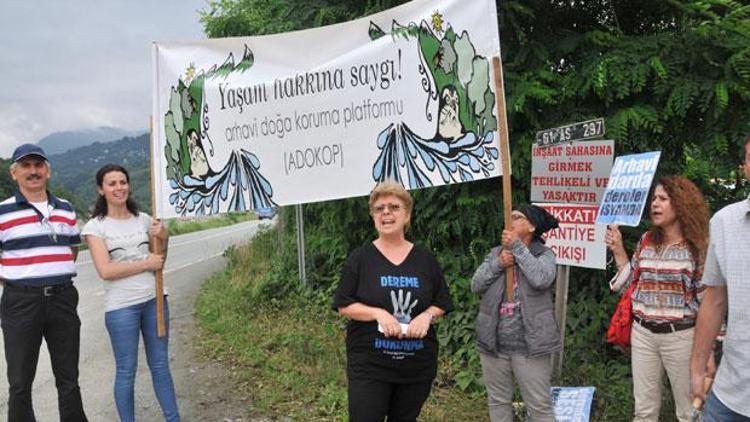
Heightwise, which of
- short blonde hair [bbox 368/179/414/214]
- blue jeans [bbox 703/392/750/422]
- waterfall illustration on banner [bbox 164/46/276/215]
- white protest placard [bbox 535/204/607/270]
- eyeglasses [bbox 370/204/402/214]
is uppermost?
waterfall illustration on banner [bbox 164/46/276/215]

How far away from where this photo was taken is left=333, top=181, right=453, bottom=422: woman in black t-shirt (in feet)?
9.76

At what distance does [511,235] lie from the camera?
341 cm

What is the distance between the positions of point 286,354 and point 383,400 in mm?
3332

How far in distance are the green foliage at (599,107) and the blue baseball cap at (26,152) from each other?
117 inches

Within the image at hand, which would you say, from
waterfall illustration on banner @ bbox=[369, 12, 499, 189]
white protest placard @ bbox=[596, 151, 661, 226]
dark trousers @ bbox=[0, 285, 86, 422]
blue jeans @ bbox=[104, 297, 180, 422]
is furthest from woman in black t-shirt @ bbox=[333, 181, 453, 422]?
dark trousers @ bbox=[0, 285, 86, 422]

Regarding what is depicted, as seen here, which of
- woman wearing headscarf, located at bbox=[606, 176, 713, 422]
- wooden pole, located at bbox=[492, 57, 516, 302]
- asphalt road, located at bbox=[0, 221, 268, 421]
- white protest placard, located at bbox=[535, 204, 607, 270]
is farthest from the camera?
asphalt road, located at bbox=[0, 221, 268, 421]

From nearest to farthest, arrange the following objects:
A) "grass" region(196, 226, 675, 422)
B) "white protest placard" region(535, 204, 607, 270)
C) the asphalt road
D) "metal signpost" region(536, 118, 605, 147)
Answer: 1. "metal signpost" region(536, 118, 605, 147)
2. "white protest placard" region(535, 204, 607, 270)
3. "grass" region(196, 226, 675, 422)
4. the asphalt road

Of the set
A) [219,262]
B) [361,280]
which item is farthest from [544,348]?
[219,262]

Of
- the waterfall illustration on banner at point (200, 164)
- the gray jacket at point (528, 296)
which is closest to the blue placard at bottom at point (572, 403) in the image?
the gray jacket at point (528, 296)

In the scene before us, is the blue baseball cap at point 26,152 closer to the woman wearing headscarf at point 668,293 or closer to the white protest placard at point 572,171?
the white protest placard at point 572,171

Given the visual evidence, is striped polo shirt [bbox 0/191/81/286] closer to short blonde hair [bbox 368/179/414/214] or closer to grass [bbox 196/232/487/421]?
grass [bbox 196/232/487/421]

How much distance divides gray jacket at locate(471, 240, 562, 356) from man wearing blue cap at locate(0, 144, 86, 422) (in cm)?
285

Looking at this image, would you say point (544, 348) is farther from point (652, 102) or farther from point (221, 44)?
point (221, 44)

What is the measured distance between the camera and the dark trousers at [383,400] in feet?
9.77
